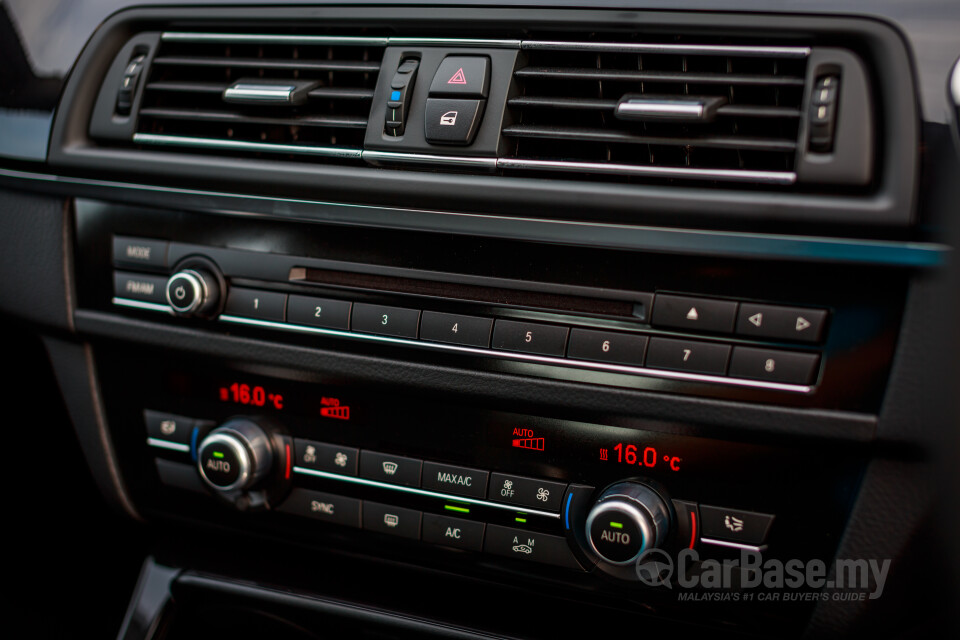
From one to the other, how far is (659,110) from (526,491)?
1.48ft

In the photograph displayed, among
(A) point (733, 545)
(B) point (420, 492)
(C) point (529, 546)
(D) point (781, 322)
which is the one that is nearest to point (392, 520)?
(B) point (420, 492)

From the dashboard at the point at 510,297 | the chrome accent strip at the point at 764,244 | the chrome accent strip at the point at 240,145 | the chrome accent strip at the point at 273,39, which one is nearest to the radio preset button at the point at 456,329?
the dashboard at the point at 510,297

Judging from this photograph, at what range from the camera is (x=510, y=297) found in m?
0.83

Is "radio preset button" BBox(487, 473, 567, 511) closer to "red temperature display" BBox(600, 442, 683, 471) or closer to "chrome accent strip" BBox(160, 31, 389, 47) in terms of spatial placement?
"red temperature display" BBox(600, 442, 683, 471)

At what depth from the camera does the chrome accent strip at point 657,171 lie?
0.73 metres

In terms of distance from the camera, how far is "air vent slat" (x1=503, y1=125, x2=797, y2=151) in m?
0.73

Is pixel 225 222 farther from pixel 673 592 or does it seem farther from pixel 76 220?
pixel 673 592

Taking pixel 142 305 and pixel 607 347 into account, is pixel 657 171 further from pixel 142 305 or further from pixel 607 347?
pixel 142 305

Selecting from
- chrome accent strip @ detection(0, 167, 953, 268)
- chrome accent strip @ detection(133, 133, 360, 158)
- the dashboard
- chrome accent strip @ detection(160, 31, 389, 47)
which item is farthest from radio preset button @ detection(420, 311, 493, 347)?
chrome accent strip @ detection(160, 31, 389, 47)

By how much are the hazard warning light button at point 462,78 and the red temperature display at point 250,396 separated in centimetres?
45

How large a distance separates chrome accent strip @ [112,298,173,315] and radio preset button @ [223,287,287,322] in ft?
0.32

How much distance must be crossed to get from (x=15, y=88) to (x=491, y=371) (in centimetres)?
80

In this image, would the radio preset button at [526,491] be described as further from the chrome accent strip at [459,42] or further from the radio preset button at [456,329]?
the chrome accent strip at [459,42]

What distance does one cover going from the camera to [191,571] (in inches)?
44.3
